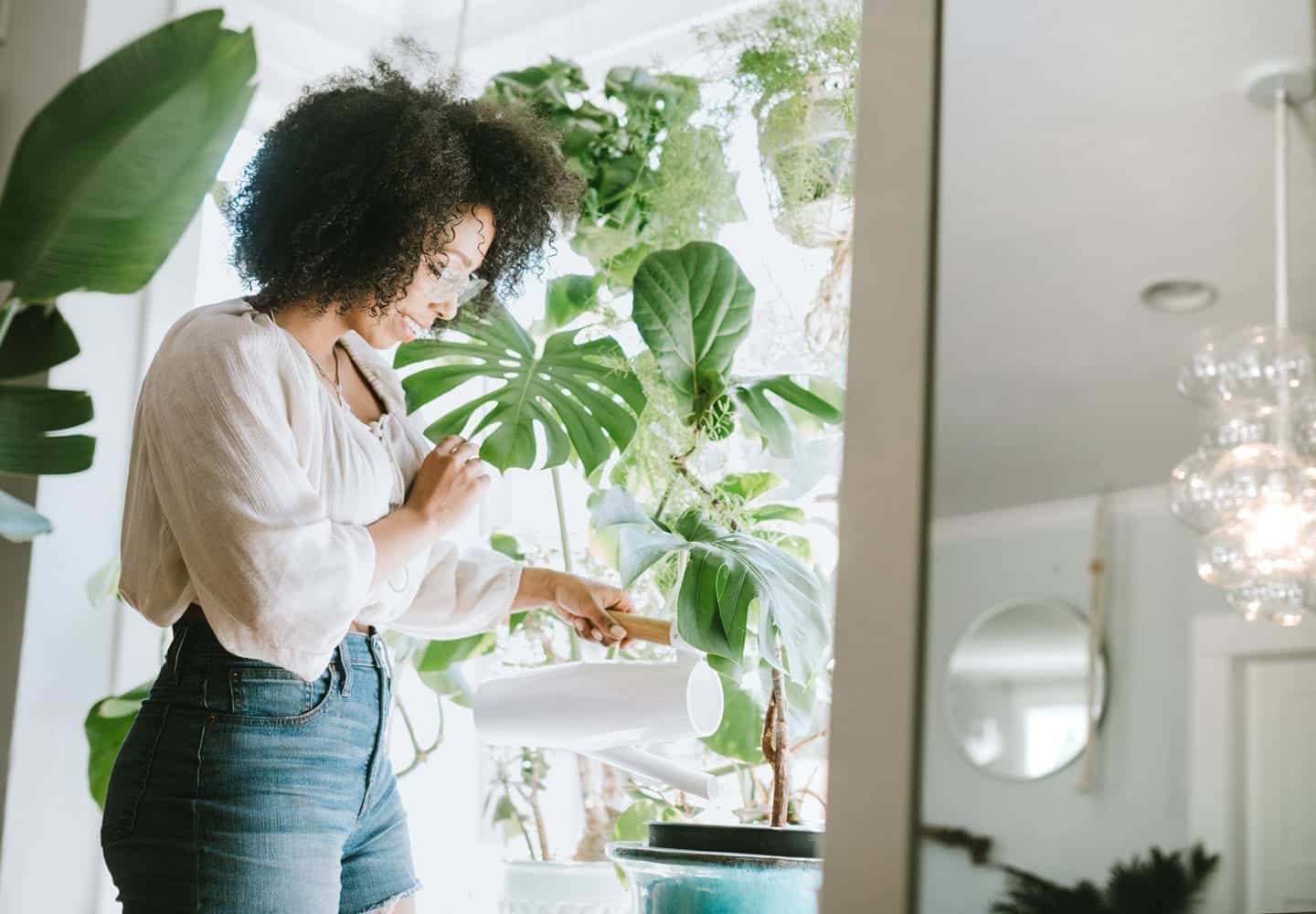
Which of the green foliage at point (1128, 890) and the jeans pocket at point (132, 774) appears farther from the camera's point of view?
the jeans pocket at point (132, 774)

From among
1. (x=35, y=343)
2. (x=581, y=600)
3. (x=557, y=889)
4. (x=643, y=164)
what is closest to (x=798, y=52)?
(x=643, y=164)

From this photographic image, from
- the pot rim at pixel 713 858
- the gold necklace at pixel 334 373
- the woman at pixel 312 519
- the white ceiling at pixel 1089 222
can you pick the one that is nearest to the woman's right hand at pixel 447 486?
the woman at pixel 312 519

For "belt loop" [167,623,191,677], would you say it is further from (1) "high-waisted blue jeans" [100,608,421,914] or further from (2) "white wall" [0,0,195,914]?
(2) "white wall" [0,0,195,914]

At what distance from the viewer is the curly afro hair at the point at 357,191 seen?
1.23 meters

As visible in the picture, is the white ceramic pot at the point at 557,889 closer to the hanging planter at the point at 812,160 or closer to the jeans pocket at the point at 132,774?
the jeans pocket at the point at 132,774

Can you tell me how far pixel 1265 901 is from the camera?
0.71 m

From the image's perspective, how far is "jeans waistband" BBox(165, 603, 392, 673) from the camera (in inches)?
44.4

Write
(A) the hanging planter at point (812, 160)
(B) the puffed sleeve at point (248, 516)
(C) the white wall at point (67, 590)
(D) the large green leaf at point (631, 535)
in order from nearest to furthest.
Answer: (B) the puffed sleeve at point (248, 516) < (D) the large green leaf at point (631, 535) < (A) the hanging planter at point (812, 160) < (C) the white wall at point (67, 590)

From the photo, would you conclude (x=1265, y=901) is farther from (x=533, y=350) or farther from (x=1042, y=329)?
(x=533, y=350)

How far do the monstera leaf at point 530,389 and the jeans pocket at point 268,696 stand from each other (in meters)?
0.48

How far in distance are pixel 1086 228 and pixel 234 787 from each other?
2.64 ft

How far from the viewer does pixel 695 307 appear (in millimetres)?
1409

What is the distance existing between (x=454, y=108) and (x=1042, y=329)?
0.78 metres

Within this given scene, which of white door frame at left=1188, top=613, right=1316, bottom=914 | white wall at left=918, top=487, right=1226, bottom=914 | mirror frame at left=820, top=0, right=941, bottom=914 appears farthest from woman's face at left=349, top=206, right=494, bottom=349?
white door frame at left=1188, top=613, right=1316, bottom=914
